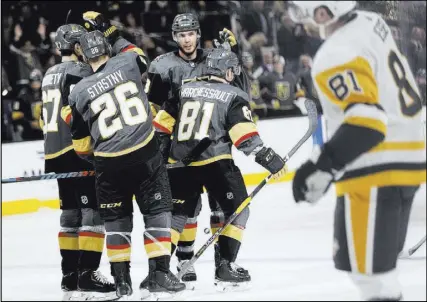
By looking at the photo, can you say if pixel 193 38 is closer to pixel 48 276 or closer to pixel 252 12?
pixel 48 276

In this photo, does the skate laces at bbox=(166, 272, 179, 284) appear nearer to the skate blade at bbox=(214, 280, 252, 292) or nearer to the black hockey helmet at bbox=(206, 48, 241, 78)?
the skate blade at bbox=(214, 280, 252, 292)

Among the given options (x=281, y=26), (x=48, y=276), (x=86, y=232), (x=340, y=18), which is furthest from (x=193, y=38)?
(x=281, y=26)

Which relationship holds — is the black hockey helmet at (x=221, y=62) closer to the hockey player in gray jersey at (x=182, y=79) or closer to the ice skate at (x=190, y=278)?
the hockey player in gray jersey at (x=182, y=79)

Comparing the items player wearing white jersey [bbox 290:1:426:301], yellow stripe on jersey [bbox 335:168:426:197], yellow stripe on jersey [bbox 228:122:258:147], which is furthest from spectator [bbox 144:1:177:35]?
yellow stripe on jersey [bbox 335:168:426:197]

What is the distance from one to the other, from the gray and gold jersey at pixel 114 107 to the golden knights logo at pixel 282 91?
1.74m

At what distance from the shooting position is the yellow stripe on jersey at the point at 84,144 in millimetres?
3262

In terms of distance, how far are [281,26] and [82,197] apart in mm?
2265

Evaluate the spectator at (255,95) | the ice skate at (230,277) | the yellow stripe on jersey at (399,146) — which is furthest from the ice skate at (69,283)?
the spectator at (255,95)

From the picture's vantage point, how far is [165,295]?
10.8 ft

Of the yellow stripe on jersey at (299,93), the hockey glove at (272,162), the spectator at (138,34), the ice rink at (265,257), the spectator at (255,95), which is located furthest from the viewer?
the spectator at (255,95)

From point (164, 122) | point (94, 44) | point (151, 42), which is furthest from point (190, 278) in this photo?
point (151, 42)

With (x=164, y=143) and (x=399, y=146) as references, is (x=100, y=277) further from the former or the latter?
(x=399, y=146)

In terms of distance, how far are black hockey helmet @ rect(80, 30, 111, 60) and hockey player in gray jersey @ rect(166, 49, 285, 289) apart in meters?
0.32

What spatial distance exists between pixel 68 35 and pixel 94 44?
0.83ft
